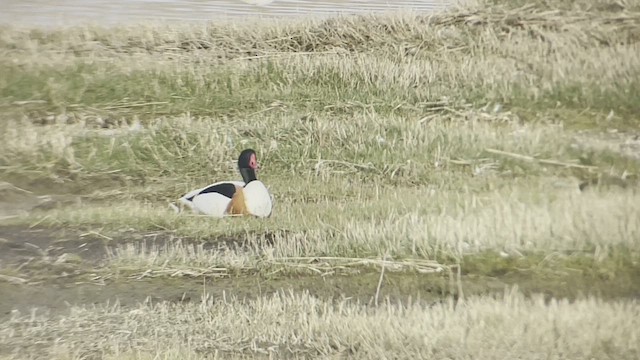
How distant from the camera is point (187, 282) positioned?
3.86 ft

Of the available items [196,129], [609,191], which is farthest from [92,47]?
[609,191]

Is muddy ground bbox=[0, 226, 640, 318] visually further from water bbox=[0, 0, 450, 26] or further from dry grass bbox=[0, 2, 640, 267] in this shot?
water bbox=[0, 0, 450, 26]

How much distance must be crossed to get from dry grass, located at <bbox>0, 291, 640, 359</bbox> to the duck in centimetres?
15

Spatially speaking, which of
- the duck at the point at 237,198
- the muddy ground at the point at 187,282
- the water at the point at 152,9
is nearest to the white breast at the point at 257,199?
the duck at the point at 237,198

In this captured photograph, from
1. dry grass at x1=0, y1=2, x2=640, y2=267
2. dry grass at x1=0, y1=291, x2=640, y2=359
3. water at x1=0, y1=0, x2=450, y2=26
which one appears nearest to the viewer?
dry grass at x1=0, y1=291, x2=640, y2=359

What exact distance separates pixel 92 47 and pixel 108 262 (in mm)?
381

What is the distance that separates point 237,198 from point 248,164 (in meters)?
0.06

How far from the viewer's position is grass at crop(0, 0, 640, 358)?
1.09 meters

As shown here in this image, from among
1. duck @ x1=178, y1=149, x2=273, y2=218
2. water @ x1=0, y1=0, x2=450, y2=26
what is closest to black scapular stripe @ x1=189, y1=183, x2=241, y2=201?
duck @ x1=178, y1=149, x2=273, y2=218

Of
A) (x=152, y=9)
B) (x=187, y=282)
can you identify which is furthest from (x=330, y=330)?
(x=152, y=9)

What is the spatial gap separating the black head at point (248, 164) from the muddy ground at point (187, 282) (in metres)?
0.15

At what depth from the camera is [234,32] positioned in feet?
4.30

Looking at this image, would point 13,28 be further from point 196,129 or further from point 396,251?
point 396,251

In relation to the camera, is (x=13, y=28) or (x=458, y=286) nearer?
(x=458, y=286)
